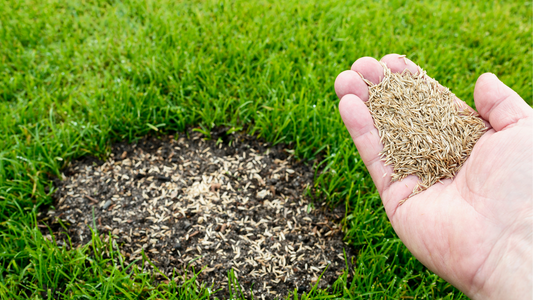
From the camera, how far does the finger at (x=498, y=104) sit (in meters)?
2.03

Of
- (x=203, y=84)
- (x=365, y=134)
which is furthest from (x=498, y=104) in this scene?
(x=203, y=84)

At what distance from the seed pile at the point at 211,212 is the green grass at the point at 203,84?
13 cm

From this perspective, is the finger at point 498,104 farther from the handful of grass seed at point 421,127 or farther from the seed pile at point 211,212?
the seed pile at point 211,212

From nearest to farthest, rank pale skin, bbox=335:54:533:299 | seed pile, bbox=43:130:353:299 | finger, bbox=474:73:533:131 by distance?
1. pale skin, bbox=335:54:533:299
2. finger, bbox=474:73:533:131
3. seed pile, bbox=43:130:353:299

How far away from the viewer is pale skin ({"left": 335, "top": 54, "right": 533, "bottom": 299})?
1718 millimetres

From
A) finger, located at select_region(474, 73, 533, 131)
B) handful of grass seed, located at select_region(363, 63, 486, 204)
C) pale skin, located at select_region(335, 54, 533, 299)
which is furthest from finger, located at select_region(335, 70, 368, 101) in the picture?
finger, located at select_region(474, 73, 533, 131)

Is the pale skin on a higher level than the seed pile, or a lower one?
higher

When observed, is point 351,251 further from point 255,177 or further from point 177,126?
point 177,126

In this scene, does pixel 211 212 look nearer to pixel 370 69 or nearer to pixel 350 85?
pixel 350 85

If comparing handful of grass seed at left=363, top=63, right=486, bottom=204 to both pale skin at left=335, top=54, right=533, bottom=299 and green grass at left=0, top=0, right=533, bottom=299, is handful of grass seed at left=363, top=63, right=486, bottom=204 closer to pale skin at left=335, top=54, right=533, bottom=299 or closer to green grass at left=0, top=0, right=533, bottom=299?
pale skin at left=335, top=54, right=533, bottom=299

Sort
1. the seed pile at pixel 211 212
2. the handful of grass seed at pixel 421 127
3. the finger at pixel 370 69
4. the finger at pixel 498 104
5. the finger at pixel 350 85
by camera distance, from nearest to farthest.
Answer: the finger at pixel 498 104, the handful of grass seed at pixel 421 127, the seed pile at pixel 211 212, the finger at pixel 350 85, the finger at pixel 370 69

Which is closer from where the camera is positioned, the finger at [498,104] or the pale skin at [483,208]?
the pale skin at [483,208]

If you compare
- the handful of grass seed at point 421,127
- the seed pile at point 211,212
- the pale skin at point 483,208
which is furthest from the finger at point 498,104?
the seed pile at point 211,212

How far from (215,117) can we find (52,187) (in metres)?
1.33
